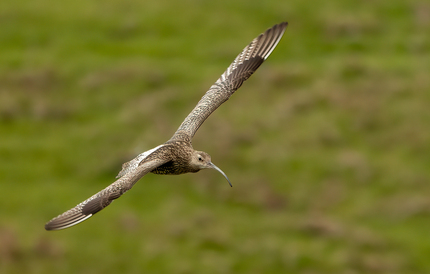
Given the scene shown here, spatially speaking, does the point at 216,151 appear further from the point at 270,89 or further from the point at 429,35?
the point at 429,35

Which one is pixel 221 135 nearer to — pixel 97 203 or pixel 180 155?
pixel 180 155

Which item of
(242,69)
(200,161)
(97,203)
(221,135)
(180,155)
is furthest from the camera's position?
(221,135)

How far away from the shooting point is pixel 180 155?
53.1 feet

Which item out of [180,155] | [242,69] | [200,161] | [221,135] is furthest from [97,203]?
[221,135]

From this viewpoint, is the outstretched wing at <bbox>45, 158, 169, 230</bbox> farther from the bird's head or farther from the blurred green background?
the blurred green background

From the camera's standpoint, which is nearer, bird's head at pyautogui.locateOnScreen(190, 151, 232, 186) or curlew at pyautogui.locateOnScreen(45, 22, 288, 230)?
curlew at pyautogui.locateOnScreen(45, 22, 288, 230)

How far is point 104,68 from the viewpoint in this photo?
1636 inches

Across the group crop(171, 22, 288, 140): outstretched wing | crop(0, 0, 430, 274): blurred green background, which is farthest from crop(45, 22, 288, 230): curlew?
crop(0, 0, 430, 274): blurred green background

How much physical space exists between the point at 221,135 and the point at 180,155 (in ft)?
68.3

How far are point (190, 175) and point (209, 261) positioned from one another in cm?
419

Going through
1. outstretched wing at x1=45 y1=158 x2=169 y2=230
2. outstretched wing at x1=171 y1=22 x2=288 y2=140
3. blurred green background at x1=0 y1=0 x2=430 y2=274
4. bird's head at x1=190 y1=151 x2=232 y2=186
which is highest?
blurred green background at x1=0 y1=0 x2=430 y2=274

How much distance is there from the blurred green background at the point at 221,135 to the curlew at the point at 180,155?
14531 millimetres

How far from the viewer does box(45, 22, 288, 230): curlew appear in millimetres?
13969

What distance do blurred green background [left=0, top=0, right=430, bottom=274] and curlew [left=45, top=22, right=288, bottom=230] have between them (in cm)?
1453
